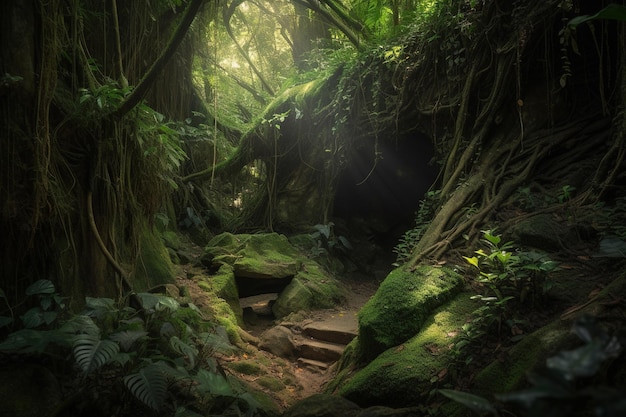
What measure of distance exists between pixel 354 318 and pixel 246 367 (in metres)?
2.00

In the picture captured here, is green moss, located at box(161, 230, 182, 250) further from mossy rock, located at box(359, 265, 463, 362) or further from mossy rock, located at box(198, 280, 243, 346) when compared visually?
mossy rock, located at box(359, 265, 463, 362)

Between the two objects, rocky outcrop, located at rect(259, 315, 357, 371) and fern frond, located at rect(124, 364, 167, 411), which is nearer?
fern frond, located at rect(124, 364, 167, 411)

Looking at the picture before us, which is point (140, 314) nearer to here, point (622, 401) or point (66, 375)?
point (66, 375)

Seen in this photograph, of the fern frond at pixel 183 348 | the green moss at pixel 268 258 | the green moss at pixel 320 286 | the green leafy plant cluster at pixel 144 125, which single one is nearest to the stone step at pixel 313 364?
the green moss at pixel 320 286

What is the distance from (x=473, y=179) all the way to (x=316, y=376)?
2.95m

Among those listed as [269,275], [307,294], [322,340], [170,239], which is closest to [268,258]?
[269,275]

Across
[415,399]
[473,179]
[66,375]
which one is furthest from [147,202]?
[473,179]

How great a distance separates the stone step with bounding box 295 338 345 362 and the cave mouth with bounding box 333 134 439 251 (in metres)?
3.33

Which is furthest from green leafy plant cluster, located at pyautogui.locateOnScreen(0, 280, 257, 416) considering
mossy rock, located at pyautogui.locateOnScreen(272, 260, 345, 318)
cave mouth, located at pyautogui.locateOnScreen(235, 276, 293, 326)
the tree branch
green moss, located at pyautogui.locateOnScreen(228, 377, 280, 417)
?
cave mouth, located at pyautogui.locateOnScreen(235, 276, 293, 326)

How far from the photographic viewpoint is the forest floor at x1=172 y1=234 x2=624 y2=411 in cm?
274

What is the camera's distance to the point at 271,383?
13.9ft

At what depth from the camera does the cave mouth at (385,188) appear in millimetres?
7684

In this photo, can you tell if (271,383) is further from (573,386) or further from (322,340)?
(573,386)

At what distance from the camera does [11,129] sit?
299 centimetres
